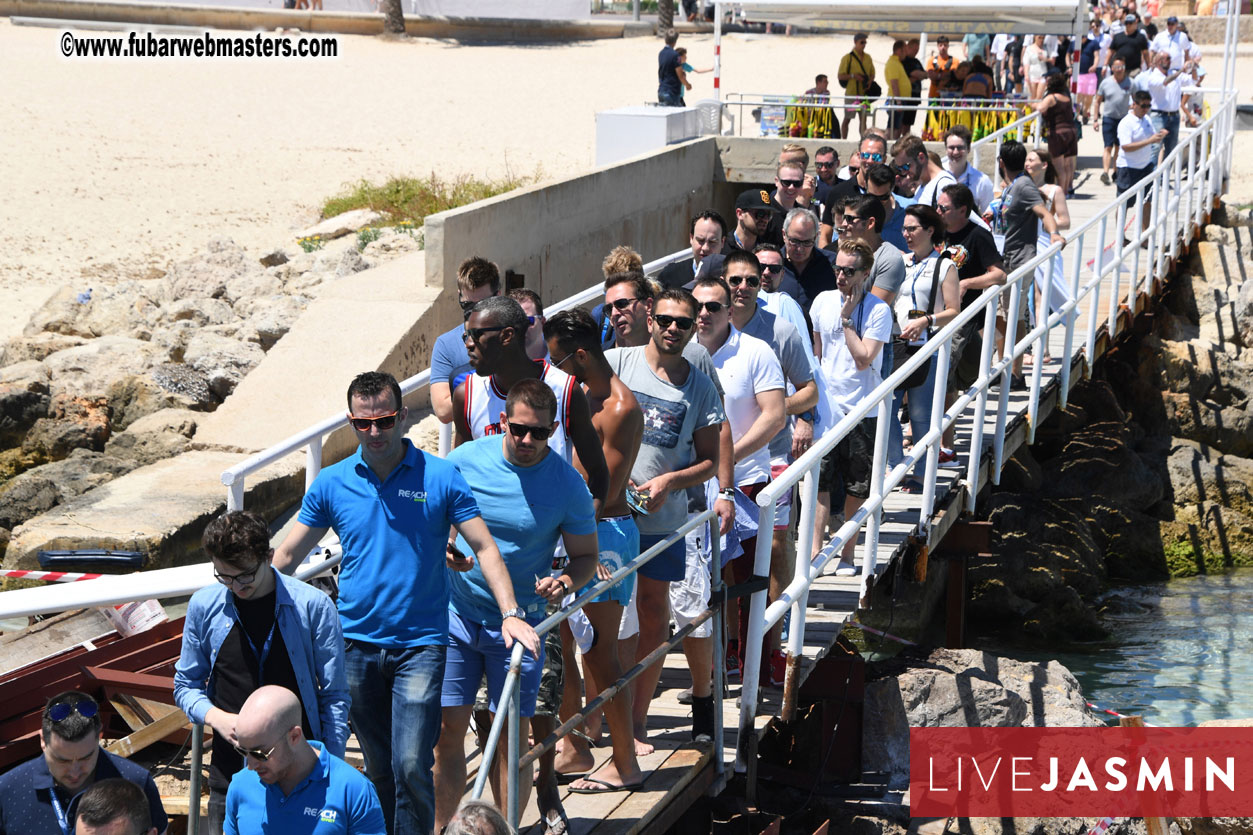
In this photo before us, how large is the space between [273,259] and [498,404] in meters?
13.8

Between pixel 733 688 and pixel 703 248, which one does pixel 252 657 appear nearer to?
pixel 733 688

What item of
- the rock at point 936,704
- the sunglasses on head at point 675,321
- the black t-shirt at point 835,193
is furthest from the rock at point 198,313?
the sunglasses on head at point 675,321

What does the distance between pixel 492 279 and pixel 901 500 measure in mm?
3284

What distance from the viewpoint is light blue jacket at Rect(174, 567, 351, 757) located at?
4.52 metres

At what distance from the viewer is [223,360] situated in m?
13.9

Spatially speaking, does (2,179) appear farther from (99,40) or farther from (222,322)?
(99,40)

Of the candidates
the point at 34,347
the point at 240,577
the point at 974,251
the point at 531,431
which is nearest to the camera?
the point at 240,577

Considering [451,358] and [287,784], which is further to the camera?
[451,358]

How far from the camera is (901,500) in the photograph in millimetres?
8672

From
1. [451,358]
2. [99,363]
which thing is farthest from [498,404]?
[99,363]

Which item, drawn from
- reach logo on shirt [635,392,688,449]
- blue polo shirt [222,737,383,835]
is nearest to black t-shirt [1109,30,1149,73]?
reach logo on shirt [635,392,688,449]

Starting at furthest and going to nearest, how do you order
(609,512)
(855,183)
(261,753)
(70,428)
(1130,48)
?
(1130,48), (70,428), (855,183), (609,512), (261,753)

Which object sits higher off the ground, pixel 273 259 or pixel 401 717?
pixel 401 717

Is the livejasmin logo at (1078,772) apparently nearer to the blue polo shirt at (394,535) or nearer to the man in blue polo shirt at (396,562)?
the man in blue polo shirt at (396,562)
